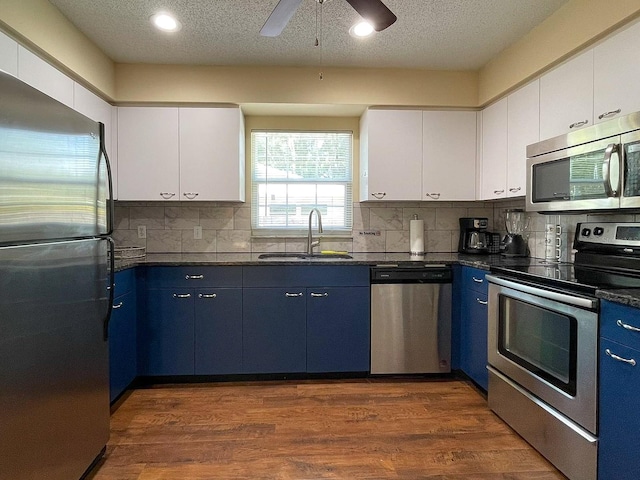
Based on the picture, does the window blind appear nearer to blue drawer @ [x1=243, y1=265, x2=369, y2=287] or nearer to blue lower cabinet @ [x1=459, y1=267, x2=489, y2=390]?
blue drawer @ [x1=243, y1=265, x2=369, y2=287]

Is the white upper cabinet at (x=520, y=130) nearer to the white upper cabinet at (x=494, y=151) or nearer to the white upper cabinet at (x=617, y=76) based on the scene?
the white upper cabinet at (x=494, y=151)

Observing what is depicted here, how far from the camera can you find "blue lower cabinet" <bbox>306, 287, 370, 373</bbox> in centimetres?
302

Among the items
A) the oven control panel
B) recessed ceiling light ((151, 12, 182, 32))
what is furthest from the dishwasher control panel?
recessed ceiling light ((151, 12, 182, 32))

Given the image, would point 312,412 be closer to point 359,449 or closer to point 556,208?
point 359,449

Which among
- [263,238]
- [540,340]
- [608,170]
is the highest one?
[608,170]

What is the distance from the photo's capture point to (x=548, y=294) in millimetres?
1932

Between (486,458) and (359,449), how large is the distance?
25.0 inches

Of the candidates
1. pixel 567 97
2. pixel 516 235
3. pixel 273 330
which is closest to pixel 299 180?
pixel 273 330

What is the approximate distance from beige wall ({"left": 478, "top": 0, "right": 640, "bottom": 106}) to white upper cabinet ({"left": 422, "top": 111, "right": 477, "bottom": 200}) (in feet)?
0.84

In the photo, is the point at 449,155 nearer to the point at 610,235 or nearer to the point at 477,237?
the point at 477,237

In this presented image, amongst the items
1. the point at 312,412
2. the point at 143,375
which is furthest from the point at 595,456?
the point at 143,375

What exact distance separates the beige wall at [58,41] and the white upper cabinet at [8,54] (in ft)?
0.16

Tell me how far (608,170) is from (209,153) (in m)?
2.61

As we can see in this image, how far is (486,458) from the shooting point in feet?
6.72
